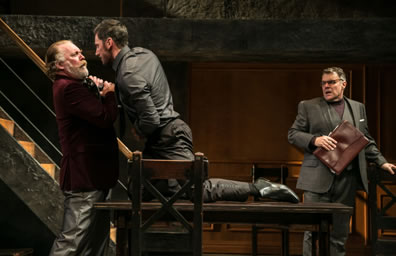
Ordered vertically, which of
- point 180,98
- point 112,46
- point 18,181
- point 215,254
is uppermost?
point 112,46

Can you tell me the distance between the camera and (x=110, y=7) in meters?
7.74

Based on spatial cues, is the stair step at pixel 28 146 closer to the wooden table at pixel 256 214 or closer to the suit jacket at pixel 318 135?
the wooden table at pixel 256 214

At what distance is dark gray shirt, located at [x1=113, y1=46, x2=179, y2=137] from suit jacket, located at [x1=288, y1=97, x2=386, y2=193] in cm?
123

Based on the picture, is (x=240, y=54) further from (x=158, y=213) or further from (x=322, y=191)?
(x=158, y=213)

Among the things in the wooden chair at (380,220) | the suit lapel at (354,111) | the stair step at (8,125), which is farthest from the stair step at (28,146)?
the wooden chair at (380,220)

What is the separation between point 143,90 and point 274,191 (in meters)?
0.98

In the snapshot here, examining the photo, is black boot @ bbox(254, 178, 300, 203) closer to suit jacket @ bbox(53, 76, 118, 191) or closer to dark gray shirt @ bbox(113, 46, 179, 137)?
dark gray shirt @ bbox(113, 46, 179, 137)

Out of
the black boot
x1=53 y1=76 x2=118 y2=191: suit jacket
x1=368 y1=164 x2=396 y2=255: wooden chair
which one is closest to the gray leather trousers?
x1=53 y1=76 x2=118 y2=191: suit jacket

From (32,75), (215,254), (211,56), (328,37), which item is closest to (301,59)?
(328,37)

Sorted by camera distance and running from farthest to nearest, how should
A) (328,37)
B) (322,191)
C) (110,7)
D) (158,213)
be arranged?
(110,7), (328,37), (322,191), (158,213)

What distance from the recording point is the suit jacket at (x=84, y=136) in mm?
3221

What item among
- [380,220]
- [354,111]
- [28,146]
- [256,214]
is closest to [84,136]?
[256,214]

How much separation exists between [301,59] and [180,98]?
1.43 meters

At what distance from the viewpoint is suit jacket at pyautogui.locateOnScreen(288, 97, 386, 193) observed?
14.2 feet
